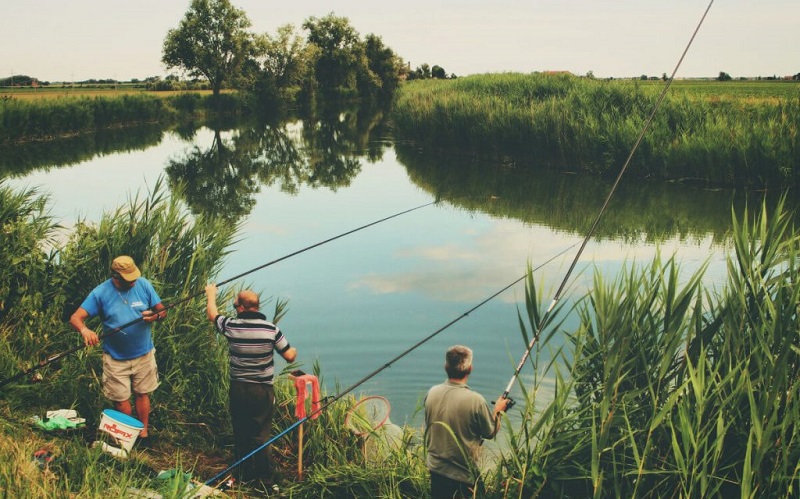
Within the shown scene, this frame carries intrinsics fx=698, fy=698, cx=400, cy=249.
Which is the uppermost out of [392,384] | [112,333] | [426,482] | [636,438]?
[112,333]

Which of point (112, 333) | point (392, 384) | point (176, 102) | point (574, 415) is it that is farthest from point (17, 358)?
point (176, 102)

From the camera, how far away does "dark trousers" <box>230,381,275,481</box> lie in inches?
→ 201

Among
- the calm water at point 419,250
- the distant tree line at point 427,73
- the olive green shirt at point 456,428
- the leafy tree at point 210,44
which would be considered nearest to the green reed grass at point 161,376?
the olive green shirt at point 456,428

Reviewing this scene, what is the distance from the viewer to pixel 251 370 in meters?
5.03

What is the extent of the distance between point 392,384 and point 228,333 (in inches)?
120

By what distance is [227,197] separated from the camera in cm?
1972

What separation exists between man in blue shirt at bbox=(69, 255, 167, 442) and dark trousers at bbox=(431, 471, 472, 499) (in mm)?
2462

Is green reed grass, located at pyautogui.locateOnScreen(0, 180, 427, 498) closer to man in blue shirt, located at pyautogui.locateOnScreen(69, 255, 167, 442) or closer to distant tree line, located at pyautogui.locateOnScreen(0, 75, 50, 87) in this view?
man in blue shirt, located at pyautogui.locateOnScreen(69, 255, 167, 442)

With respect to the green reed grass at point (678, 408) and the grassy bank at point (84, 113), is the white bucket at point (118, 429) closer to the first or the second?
the green reed grass at point (678, 408)

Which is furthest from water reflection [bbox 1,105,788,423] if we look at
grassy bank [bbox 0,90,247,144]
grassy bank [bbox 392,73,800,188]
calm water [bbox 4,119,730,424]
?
grassy bank [bbox 0,90,247,144]

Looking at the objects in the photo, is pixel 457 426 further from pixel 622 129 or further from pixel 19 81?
pixel 19 81

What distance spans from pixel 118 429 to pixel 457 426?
104 inches

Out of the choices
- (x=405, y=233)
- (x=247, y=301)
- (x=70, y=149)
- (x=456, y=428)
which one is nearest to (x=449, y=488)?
(x=456, y=428)

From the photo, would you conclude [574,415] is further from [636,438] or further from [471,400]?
[471,400]
